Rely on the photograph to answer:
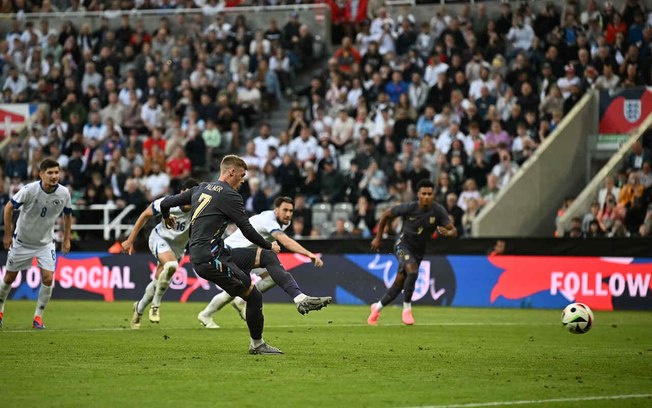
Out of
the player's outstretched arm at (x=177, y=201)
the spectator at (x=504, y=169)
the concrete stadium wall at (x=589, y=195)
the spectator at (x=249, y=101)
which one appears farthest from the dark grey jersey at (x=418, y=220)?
the spectator at (x=249, y=101)

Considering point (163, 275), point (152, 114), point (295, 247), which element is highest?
point (152, 114)

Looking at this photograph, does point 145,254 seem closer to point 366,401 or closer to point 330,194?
point 330,194

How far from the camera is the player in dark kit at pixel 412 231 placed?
795 inches

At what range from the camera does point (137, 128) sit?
35062 mm

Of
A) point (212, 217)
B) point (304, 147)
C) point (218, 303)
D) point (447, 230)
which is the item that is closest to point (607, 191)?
point (447, 230)

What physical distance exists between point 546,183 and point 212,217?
1745 cm

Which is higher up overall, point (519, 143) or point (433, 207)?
point (519, 143)

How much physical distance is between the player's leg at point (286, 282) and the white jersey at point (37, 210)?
3.31 meters

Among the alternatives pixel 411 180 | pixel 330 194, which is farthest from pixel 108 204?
pixel 411 180

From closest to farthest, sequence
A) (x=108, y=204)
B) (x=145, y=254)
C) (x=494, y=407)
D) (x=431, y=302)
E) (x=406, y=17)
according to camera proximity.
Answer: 1. (x=494, y=407)
2. (x=431, y=302)
3. (x=145, y=254)
4. (x=108, y=204)
5. (x=406, y=17)

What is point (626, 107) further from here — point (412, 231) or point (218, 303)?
point (218, 303)

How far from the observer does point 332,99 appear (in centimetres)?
3328

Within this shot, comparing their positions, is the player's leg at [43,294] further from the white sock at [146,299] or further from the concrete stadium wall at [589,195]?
the concrete stadium wall at [589,195]

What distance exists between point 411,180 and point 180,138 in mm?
7499
